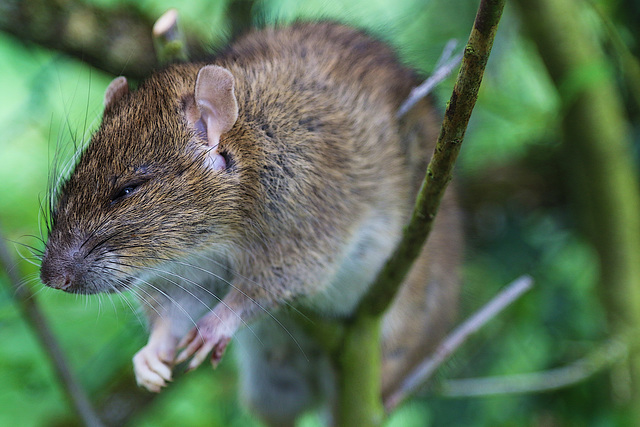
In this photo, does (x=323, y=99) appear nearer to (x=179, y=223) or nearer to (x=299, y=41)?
(x=299, y=41)

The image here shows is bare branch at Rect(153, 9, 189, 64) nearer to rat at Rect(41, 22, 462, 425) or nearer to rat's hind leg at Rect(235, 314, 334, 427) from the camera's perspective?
rat at Rect(41, 22, 462, 425)

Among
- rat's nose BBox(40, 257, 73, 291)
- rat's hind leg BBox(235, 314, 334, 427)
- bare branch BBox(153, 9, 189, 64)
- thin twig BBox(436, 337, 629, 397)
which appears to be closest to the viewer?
rat's nose BBox(40, 257, 73, 291)

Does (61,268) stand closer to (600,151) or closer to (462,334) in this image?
(462,334)

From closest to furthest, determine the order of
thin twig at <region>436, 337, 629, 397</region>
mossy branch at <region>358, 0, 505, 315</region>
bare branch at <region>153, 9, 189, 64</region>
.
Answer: mossy branch at <region>358, 0, 505, 315</region> < bare branch at <region>153, 9, 189, 64</region> < thin twig at <region>436, 337, 629, 397</region>

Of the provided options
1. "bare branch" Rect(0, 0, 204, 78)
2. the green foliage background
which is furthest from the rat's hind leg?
"bare branch" Rect(0, 0, 204, 78)

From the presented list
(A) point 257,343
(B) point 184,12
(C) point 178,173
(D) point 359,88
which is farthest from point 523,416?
(B) point 184,12

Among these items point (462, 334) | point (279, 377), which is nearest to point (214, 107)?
point (462, 334)

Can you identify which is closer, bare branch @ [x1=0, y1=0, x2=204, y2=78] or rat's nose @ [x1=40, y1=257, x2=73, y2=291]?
rat's nose @ [x1=40, y1=257, x2=73, y2=291]
